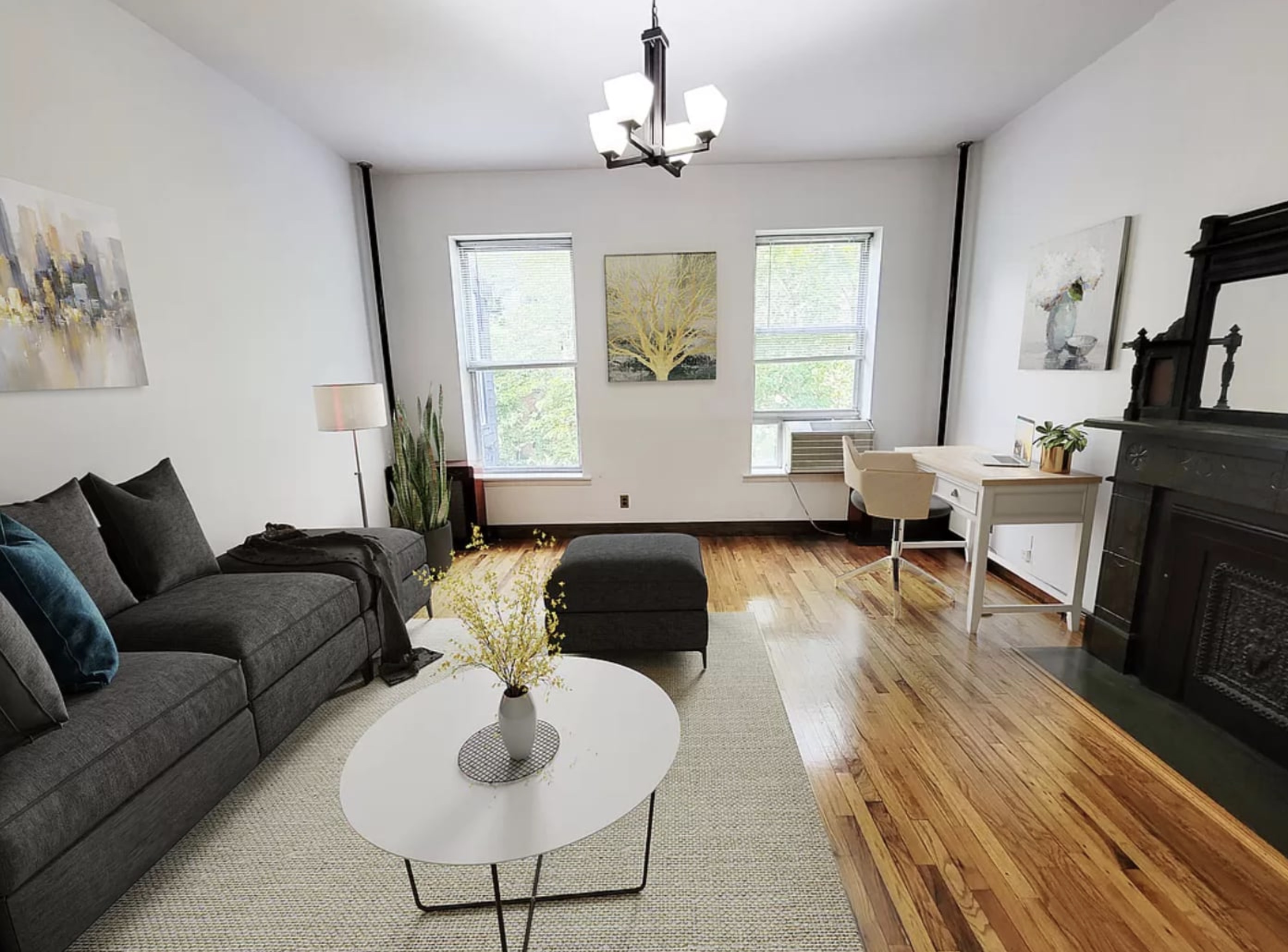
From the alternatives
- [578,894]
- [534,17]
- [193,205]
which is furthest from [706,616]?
[193,205]

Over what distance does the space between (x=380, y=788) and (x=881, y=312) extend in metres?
4.15

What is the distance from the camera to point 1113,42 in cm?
253

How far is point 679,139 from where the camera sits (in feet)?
6.93

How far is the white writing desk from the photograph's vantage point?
8.54ft

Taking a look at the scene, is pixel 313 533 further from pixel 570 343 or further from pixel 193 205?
pixel 570 343

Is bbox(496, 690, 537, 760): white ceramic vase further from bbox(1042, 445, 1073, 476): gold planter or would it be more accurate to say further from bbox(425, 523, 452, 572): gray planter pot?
bbox(1042, 445, 1073, 476): gold planter

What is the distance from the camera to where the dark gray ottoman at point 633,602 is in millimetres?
2410

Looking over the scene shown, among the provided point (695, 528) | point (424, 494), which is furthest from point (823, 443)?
point (424, 494)

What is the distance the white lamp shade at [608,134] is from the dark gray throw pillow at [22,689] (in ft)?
6.99

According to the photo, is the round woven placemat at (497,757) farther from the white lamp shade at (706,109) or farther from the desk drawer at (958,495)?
the desk drawer at (958,495)

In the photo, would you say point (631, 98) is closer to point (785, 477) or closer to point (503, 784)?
point (503, 784)

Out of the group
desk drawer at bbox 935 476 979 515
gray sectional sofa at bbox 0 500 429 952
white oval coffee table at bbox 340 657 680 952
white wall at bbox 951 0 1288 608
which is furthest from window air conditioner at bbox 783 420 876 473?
gray sectional sofa at bbox 0 500 429 952

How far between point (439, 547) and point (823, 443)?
2856 mm

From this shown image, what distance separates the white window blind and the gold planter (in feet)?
5.79
